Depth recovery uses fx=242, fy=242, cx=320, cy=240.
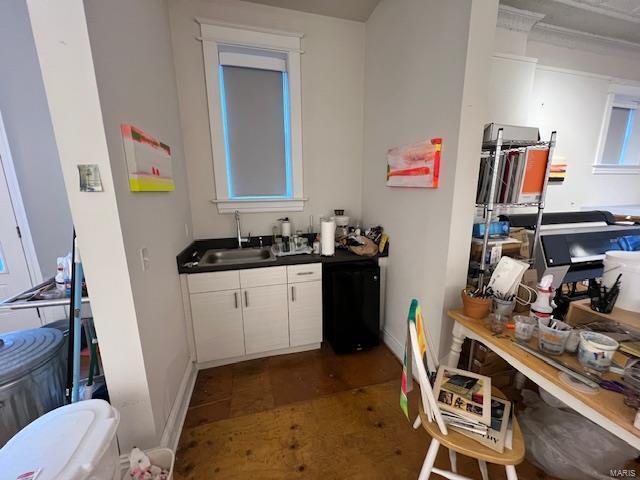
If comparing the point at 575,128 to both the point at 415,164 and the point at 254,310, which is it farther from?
the point at 254,310

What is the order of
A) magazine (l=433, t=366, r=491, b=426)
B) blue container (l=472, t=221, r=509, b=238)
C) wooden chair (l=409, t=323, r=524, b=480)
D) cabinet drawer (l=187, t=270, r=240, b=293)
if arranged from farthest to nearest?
cabinet drawer (l=187, t=270, r=240, b=293) < blue container (l=472, t=221, r=509, b=238) < magazine (l=433, t=366, r=491, b=426) < wooden chair (l=409, t=323, r=524, b=480)

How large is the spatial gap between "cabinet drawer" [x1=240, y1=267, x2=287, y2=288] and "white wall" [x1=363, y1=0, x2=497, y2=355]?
962mm

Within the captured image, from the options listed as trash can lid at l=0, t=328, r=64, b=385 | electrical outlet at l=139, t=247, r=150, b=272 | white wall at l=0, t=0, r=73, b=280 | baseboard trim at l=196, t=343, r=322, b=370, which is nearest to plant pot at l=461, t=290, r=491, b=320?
baseboard trim at l=196, t=343, r=322, b=370

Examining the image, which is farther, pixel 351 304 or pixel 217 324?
pixel 351 304

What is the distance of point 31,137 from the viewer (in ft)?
6.05

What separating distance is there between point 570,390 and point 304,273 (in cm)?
153

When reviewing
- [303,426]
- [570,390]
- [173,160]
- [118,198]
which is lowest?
[303,426]

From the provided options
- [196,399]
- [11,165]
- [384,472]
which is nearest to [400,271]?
[384,472]

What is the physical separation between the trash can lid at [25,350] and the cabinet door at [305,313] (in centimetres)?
133

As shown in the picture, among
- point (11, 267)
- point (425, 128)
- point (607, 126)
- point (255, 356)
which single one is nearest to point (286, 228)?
point (255, 356)

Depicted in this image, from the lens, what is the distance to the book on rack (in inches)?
34.0

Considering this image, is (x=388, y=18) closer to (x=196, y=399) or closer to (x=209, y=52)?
(x=209, y=52)

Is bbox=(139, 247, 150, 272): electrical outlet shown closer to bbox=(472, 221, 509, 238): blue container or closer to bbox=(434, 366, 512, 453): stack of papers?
bbox=(434, 366, 512, 453): stack of papers

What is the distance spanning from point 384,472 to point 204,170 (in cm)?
245
